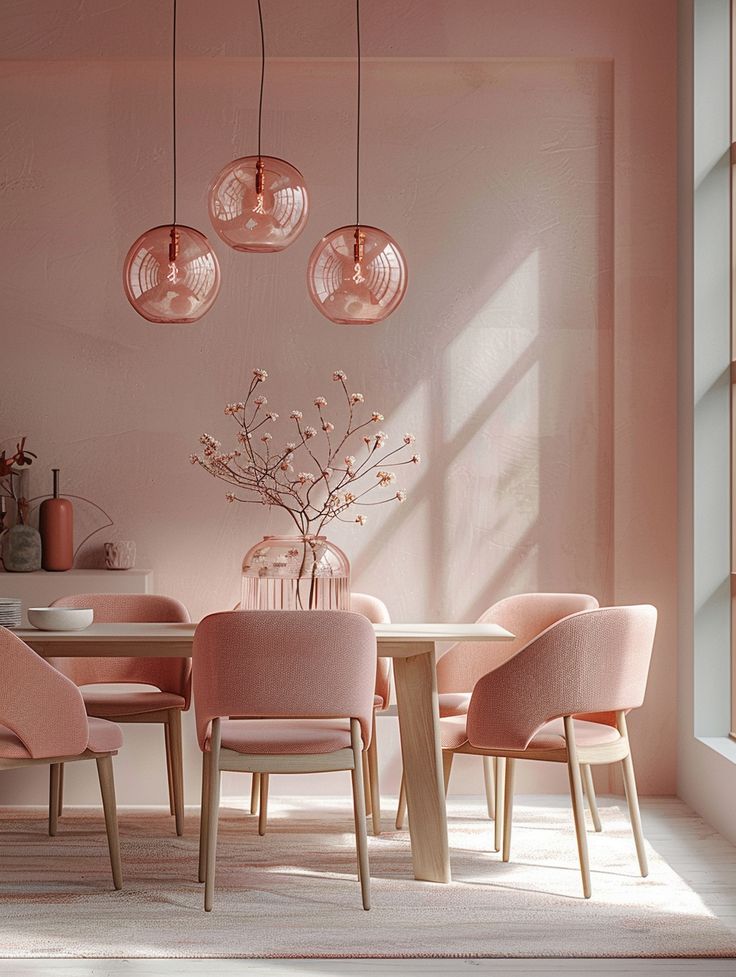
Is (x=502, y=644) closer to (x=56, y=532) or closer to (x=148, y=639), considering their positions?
(x=148, y=639)

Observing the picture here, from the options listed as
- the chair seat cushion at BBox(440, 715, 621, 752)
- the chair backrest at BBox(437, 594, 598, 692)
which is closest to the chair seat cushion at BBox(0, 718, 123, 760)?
the chair seat cushion at BBox(440, 715, 621, 752)

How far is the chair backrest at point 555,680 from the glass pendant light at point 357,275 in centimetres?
109

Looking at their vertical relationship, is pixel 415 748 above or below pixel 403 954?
above

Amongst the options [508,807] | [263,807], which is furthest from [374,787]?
[508,807]

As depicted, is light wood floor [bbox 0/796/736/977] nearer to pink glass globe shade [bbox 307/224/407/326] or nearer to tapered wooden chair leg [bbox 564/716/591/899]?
tapered wooden chair leg [bbox 564/716/591/899]

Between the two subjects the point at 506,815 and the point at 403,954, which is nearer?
the point at 403,954

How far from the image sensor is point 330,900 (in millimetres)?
3236

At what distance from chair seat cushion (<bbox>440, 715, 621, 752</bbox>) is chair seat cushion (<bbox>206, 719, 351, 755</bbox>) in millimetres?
340

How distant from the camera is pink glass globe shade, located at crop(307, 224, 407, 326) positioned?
3303mm

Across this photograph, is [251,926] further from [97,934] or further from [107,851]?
[107,851]

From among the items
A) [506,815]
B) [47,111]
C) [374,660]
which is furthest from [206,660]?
[47,111]

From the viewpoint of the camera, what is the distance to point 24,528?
14.8ft

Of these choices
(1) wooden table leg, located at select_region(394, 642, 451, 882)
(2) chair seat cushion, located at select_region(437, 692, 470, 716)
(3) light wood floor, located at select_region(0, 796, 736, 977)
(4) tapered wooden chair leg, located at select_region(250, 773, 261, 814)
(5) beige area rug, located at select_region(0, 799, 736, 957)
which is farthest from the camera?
(4) tapered wooden chair leg, located at select_region(250, 773, 261, 814)

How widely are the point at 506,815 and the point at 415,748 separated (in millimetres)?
420
